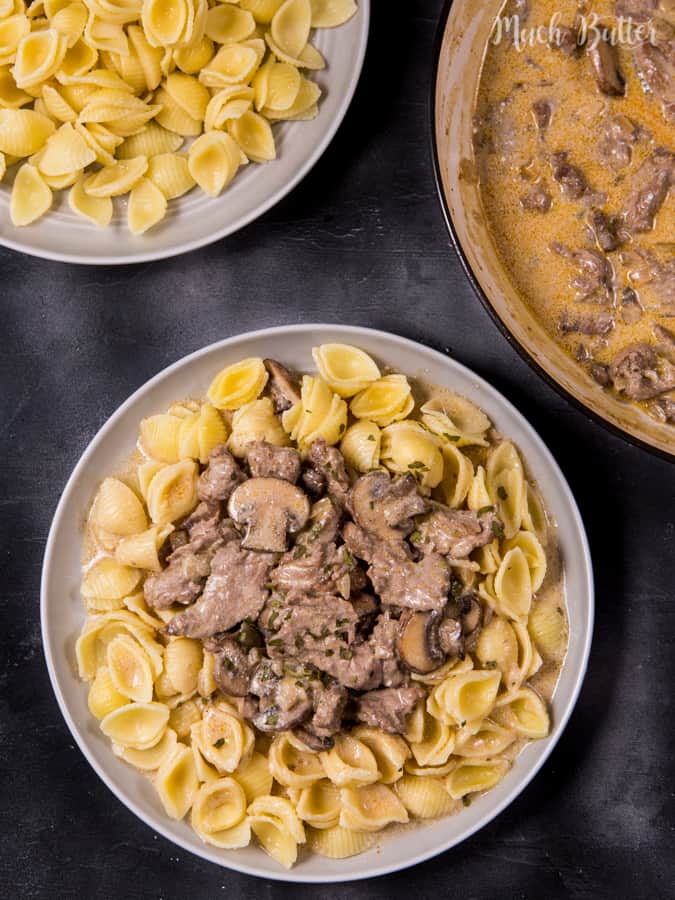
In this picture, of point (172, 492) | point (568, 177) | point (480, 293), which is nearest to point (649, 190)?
point (568, 177)

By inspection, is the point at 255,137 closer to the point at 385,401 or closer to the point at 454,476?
the point at 385,401

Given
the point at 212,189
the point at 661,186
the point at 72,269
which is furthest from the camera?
the point at 72,269

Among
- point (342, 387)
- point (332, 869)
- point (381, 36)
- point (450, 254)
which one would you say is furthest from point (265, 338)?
point (332, 869)

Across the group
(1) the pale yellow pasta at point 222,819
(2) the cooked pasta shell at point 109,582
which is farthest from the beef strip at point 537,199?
(1) the pale yellow pasta at point 222,819

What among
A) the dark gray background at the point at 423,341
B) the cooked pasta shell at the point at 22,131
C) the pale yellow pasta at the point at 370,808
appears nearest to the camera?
the pale yellow pasta at the point at 370,808

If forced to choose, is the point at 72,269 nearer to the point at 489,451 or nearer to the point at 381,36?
the point at 381,36

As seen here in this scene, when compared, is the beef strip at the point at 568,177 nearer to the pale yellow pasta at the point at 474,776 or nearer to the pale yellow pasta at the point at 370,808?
the pale yellow pasta at the point at 474,776
